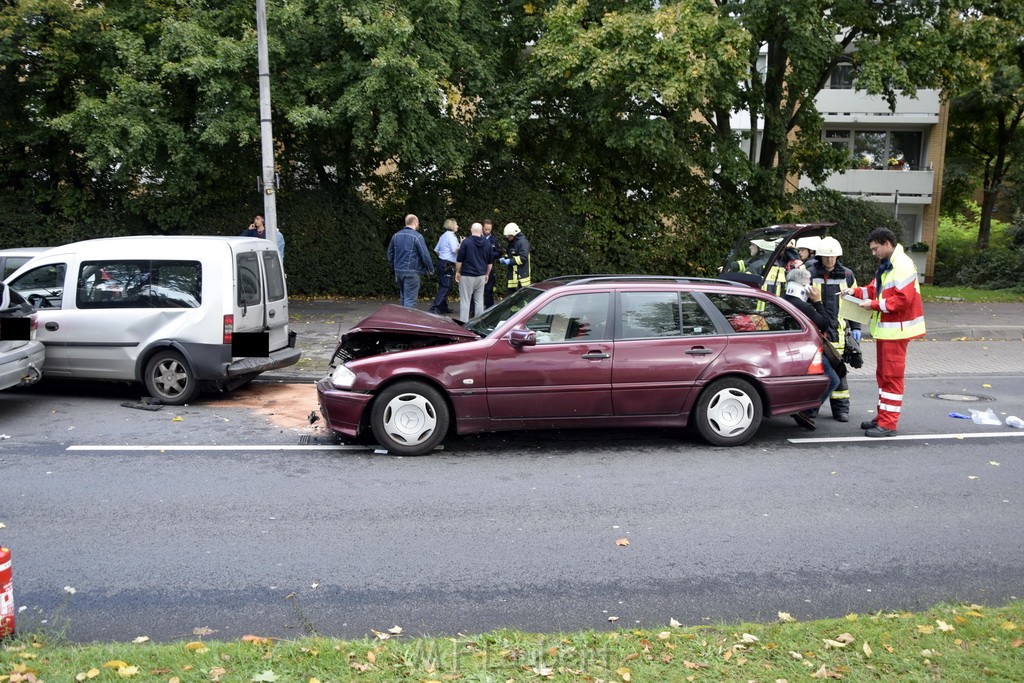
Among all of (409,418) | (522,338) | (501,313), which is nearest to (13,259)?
(409,418)

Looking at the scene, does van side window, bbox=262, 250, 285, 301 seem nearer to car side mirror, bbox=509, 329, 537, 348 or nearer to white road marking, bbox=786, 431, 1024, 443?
car side mirror, bbox=509, 329, 537, 348

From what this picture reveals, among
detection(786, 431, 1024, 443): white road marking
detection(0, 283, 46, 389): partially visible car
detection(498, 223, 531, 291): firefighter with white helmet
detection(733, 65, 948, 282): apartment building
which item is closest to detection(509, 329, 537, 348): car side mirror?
detection(786, 431, 1024, 443): white road marking

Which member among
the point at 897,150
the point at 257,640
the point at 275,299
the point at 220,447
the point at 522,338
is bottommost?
the point at 257,640

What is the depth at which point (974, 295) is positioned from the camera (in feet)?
75.9

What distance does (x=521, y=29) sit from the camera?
18.3 metres

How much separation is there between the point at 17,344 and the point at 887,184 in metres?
33.0

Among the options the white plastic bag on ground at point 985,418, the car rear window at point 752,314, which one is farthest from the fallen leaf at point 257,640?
the white plastic bag on ground at point 985,418

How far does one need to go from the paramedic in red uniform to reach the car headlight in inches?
183

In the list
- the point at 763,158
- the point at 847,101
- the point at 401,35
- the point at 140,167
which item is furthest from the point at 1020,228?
the point at 140,167

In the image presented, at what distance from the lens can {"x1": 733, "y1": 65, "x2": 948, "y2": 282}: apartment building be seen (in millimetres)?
34562

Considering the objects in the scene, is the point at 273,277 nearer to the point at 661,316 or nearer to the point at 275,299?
the point at 275,299

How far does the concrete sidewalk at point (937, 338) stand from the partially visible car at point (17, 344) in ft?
9.45

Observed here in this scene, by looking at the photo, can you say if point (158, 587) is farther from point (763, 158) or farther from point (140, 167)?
point (763, 158)

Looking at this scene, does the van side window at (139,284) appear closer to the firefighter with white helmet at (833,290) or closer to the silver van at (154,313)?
the silver van at (154,313)
